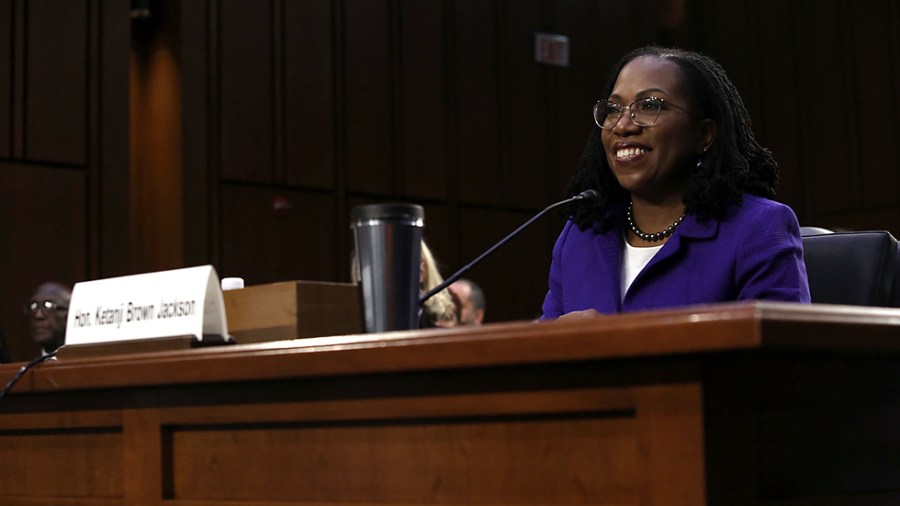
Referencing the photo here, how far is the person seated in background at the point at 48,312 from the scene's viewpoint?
5871 mm

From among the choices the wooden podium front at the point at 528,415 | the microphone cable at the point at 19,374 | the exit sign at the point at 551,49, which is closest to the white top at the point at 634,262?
the wooden podium front at the point at 528,415

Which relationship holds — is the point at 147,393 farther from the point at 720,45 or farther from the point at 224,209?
the point at 720,45

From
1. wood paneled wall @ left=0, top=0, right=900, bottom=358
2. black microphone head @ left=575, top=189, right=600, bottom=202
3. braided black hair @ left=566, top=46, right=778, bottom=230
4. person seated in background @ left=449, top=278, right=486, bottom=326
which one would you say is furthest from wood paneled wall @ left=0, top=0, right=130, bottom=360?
black microphone head @ left=575, top=189, right=600, bottom=202

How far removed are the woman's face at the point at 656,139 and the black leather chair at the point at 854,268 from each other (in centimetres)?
30

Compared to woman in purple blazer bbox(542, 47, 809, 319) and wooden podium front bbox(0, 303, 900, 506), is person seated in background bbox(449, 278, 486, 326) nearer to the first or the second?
woman in purple blazer bbox(542, 47, 809, 319)

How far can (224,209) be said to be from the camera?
6.83 meters

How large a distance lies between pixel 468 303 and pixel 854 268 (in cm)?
420

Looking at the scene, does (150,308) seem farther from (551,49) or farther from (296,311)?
(551,49)

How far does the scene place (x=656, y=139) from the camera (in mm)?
2215

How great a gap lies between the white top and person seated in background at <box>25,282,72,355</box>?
429 centimetres

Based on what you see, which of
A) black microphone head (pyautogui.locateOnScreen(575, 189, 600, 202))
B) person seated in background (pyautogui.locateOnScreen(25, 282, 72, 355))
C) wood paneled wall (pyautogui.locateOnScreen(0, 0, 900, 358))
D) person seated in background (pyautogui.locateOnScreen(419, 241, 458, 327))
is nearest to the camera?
black microphone head (pyautogui.locateOnScreen(575, 189, 600, 202))

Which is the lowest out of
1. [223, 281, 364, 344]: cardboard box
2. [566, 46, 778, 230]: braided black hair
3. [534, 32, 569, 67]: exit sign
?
[223, 281, 364, 344]: cardboard box

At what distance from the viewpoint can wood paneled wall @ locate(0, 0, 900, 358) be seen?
253 inches

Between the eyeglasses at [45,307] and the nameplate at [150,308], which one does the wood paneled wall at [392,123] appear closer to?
the eyeglasses at [45,307]
